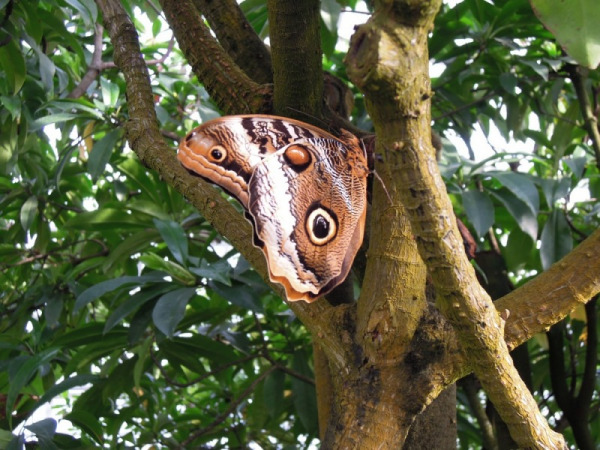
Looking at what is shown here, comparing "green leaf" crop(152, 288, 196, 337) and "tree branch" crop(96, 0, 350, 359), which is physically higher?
"tree branch" crop(96, 0, 350, 359)

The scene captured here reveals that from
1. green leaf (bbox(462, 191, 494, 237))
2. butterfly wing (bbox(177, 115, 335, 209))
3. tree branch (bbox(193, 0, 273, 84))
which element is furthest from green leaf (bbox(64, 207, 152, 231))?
butterfly wing (bbox(177, 115, 335, 209))

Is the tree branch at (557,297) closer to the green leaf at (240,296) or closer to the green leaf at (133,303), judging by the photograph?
the green leaf at (240,296)

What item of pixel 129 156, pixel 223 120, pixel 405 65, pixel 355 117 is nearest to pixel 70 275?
pixel 129 156

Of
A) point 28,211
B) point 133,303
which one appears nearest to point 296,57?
point 133,303

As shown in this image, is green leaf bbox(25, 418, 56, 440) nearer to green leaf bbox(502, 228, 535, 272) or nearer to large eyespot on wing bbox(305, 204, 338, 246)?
large eyespot on wing bbox(305, 204, 338, 246)

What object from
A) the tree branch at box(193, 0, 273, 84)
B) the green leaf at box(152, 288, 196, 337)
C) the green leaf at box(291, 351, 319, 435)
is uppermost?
the tree branch at box(193, 0, 273, 84)

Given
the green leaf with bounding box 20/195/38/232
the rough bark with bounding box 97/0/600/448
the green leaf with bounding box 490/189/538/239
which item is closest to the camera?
the rough bark with bounding box 97/0/600/448

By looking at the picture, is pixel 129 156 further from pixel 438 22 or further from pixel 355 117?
pixel 438 22

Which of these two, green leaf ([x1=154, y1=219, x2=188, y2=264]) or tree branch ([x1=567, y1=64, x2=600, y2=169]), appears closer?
green leaf ([x1=154, y1=219, x2=188, y2=264])

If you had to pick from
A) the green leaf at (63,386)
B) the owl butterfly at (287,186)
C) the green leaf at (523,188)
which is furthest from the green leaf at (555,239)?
the green leaf at (63,386)
